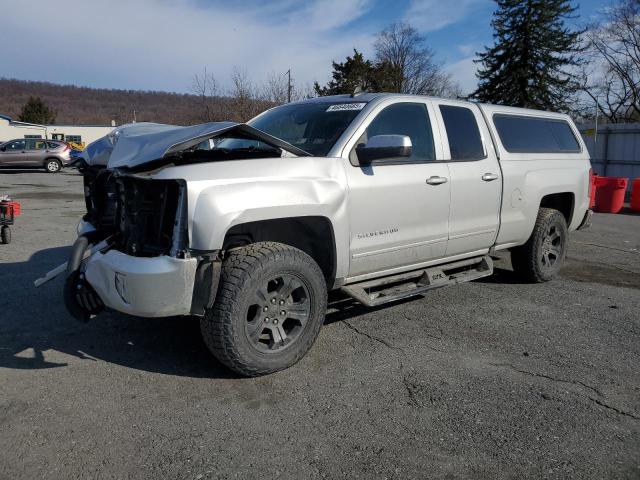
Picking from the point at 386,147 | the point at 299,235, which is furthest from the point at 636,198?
the point at 299,235

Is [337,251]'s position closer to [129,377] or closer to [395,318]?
[395,318]

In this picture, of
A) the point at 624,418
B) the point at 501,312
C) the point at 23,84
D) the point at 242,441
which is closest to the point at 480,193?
the point at 501,312

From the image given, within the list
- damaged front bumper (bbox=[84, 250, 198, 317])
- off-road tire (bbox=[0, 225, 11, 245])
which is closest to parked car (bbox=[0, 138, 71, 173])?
off-road tire (bbox=[0, 225, 11, 245])

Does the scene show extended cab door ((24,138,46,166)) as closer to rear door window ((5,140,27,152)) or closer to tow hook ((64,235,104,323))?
rear door window ((5,140,27,152))

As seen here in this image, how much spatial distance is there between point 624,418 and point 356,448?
5.33 ft

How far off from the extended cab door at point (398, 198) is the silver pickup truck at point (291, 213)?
0.04 ft

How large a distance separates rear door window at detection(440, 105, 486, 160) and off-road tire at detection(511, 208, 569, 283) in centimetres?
133

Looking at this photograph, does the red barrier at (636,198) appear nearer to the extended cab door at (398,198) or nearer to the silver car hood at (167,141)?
the extended cab door at (398,198)

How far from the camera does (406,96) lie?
15.5 ft

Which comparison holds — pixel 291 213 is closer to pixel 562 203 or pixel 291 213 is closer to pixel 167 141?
pixel 167 141

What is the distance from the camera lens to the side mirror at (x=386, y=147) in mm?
3916

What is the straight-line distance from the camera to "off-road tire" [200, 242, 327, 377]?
343 centimetres

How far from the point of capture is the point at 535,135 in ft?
19.7

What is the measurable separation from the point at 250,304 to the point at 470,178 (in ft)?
8.20
